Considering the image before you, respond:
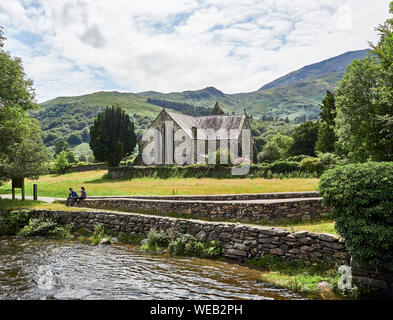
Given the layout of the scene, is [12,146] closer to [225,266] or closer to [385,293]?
[225,266]

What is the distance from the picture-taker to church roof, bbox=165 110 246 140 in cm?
4891

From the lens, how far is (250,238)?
10.2m

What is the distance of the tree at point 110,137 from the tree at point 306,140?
1335 inches

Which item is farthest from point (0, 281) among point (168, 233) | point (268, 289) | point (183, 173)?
point (183, 173)

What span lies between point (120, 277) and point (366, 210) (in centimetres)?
756

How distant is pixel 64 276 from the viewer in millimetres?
8977

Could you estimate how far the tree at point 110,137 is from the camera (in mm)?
50084

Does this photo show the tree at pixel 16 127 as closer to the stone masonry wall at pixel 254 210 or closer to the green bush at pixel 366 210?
the stone masonry wall at pixel 254 210

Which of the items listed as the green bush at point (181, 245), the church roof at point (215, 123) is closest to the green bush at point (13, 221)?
the green bush at point (181, 245)

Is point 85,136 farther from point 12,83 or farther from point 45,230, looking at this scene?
point 45,230

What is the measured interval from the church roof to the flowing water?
37.6 m

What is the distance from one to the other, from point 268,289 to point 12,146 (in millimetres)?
21140

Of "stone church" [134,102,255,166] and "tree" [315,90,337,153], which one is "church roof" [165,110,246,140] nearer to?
"stone church" [134,102,255,166]

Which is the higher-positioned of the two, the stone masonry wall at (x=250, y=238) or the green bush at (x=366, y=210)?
the green bush at (x=366, y=210)
